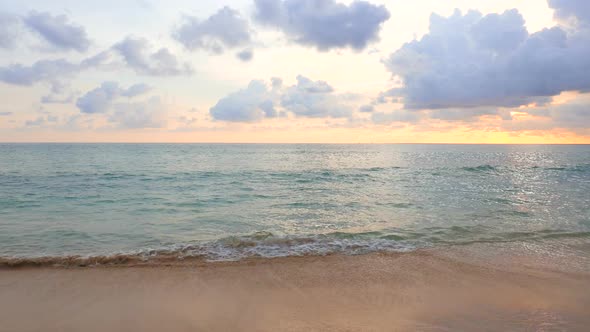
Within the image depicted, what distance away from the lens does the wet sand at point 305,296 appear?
216 inches

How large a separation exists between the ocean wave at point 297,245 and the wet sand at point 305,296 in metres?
0.52

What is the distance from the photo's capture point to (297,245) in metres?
10.4

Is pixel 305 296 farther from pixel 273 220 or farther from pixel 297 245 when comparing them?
pixel 273 220

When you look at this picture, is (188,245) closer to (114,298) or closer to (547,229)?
(114,298)

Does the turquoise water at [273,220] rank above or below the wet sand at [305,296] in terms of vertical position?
below

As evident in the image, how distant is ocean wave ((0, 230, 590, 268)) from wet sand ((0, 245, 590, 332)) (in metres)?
0.52

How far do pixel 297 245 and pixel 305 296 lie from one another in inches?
152

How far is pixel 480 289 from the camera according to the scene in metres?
6.86

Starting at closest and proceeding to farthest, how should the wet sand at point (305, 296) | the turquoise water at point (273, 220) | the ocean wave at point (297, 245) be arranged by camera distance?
the wet sand at point (305, 296)
the ocean wave at point (297, 245)
the turquoise water at point (273, 220)

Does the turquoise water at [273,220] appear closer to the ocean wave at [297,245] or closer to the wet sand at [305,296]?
the ocean wave at [297,245]

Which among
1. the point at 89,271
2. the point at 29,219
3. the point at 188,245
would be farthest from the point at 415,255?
the point at 29,219

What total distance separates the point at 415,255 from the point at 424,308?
3.33 meters

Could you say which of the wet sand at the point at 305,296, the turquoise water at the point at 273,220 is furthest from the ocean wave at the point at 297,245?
the wet sand at the point at 305,296

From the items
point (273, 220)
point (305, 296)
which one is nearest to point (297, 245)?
point (305, 296)
